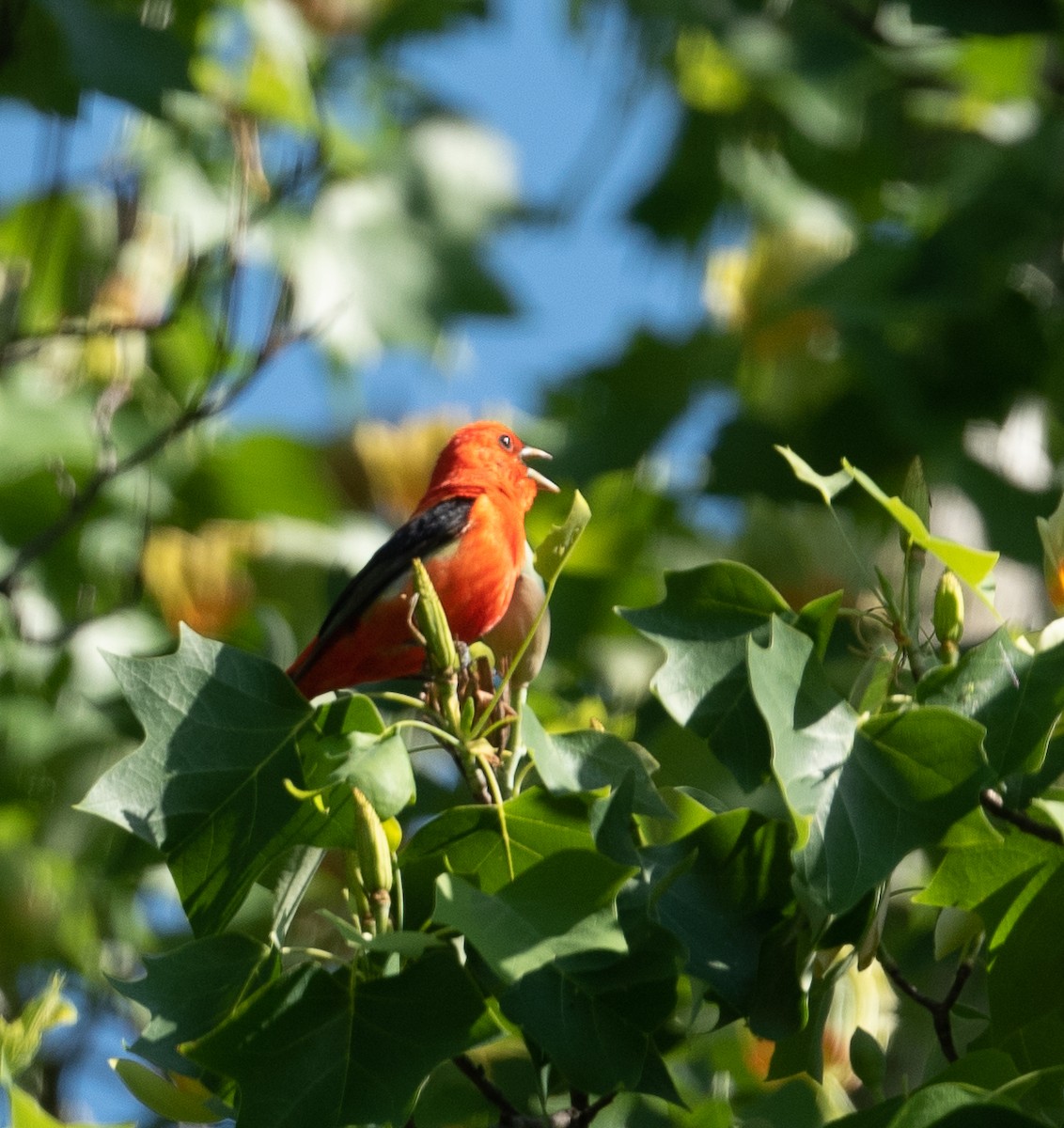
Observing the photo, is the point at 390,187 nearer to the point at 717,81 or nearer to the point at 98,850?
the point at 717,81

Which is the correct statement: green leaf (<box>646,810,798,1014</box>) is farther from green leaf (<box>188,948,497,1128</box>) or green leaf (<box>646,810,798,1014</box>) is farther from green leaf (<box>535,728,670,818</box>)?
green leaf (<box>188,948,497,1128</box>)

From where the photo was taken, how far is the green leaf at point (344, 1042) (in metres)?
1.71

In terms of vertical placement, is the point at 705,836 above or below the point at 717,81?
above

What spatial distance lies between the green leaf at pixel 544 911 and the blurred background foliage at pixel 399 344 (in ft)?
4.34

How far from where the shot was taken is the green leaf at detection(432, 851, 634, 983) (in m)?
1.63

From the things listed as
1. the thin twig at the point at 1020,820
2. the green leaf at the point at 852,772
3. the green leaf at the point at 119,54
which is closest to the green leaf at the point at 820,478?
the green leaf at the point at 852,772

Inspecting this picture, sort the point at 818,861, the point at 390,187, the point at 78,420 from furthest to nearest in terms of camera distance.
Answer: the point at 390,187, the point at 78,420, the point at 818,861

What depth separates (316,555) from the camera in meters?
4.52

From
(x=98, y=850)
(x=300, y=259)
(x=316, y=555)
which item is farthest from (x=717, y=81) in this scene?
Answer: (x=98, y=850)

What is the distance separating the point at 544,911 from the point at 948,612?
0.59 metres

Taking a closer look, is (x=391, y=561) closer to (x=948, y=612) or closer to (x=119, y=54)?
(x=119, y=54)

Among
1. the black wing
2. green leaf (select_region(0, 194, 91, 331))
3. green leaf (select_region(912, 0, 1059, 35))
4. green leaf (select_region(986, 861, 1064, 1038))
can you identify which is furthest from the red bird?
green leaf (select_region(0, 194, 91, 331))

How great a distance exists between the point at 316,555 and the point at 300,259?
118cm

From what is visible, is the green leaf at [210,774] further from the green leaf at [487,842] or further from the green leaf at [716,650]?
the green leaf at [716,650]
